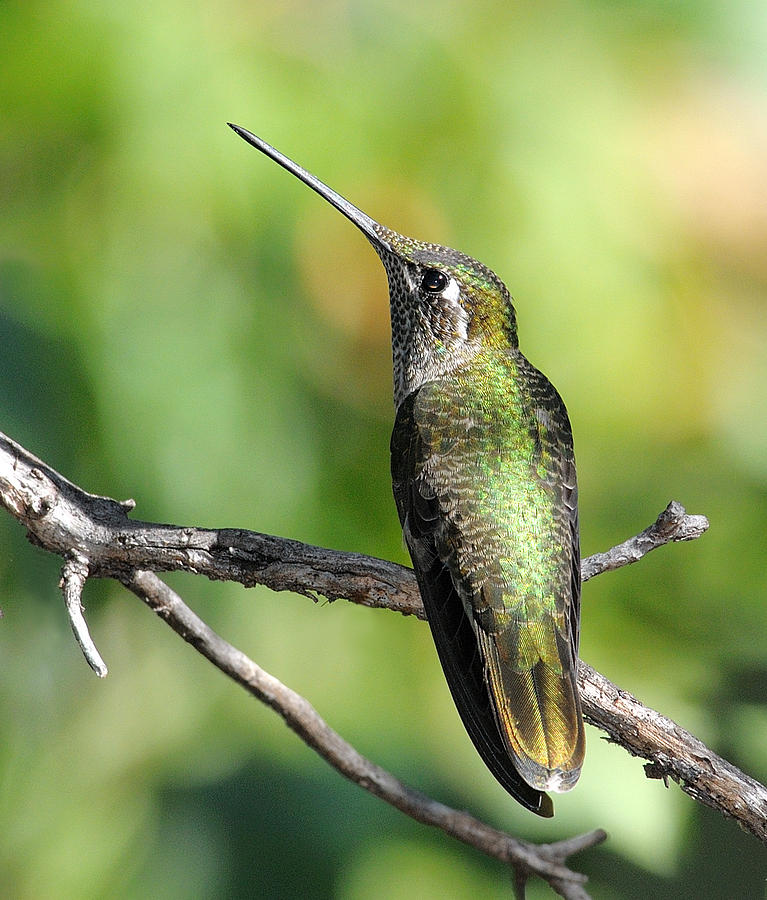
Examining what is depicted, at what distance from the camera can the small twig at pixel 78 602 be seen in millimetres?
692

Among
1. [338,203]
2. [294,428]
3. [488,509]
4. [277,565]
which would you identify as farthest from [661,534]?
[294,428]

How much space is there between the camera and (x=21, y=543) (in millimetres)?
1323

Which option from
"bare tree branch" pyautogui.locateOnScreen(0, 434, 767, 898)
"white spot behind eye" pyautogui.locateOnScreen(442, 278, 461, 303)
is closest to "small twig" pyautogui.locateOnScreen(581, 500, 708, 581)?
"bare tree branch" pyautogui.locateOnScreen(0, 434, 767, 898)

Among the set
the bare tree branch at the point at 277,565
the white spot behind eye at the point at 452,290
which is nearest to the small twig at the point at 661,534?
the bare tree branch at the point at 277,565

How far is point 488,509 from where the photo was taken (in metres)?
0.85

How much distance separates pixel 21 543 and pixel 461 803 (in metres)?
0.69

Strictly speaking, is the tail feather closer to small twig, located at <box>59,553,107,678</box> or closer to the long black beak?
small twig, located at <box>59,553,107,678</box>

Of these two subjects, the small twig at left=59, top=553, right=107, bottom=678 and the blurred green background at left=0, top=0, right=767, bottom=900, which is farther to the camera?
the blurred green background at left=0, top=0, right=767, bottom=900

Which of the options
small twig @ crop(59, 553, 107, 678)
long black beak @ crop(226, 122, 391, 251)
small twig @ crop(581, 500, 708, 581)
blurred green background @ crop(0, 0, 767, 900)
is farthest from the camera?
blurred green background @ crop(0, 0, 767, 900)

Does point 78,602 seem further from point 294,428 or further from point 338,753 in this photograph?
point 294,428

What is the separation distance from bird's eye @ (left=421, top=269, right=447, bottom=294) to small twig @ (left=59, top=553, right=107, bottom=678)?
1.42 ft

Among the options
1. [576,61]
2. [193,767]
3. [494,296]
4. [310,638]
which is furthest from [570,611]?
→ [576,61]

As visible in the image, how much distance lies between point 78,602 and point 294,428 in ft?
2.10

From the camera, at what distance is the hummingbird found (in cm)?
75
